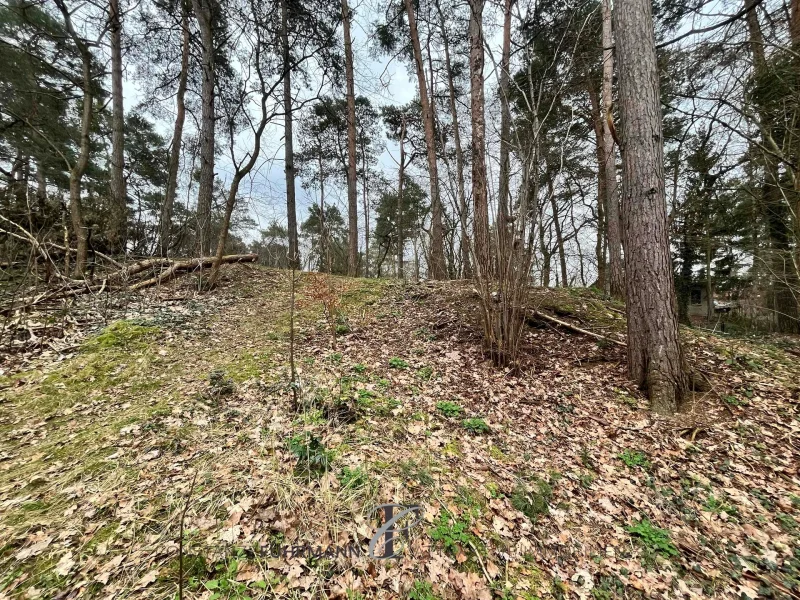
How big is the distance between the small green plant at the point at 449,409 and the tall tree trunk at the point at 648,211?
1.84 metres

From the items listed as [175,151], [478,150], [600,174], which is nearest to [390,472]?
[478,150]

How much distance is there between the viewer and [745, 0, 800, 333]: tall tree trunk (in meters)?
4.95

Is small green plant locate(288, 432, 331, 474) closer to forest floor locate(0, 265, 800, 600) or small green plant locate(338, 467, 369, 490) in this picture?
forest floor locate(0, 265, 800, 600)

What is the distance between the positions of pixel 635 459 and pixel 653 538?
665mm

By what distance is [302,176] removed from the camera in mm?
11812

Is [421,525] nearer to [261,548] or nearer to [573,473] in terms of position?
[261,548]

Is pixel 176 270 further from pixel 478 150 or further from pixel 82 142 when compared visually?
pixel 478 150

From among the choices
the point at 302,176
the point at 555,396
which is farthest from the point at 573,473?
the point at 302,176

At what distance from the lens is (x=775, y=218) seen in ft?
20.0

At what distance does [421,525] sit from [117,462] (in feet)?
6.83

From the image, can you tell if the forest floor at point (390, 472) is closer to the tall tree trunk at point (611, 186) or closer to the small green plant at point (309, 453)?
the small green plant at point (309, 453)

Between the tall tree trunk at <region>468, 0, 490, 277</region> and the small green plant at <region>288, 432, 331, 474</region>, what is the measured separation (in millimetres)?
2504

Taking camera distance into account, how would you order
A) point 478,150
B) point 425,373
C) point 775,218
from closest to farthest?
point 425,373 → point 478,150 → point 775,218

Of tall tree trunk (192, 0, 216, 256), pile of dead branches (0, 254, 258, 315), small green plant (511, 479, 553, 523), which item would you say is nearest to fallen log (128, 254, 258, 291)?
pile of dead branches (0, 254, 258, 315)
